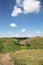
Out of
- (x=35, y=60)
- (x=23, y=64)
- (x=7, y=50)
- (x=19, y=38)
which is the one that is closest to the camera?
(x=23, y=64)

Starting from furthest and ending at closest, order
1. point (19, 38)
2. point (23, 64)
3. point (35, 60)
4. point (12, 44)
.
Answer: point (19, 38) → point (12, 44) → point (35, 60) → point (23, 64)

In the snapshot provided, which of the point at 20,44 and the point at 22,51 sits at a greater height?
the point at 20,44

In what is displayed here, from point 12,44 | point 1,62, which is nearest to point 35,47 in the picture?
point 12,44

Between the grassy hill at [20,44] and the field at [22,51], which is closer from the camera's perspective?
the field at [22,51]

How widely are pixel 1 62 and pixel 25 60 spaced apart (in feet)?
12.8

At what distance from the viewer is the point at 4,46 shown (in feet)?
127

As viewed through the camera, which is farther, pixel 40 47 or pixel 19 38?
pixel 19 38

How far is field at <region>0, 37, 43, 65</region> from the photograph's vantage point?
27.7m

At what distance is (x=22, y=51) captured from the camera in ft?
120

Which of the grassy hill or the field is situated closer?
the field

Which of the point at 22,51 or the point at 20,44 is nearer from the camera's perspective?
the point at 22,51

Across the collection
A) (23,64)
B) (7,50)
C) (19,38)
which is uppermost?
(19,38)

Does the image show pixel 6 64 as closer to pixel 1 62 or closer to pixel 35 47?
pixel 1 62

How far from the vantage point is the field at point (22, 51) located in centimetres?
2767
